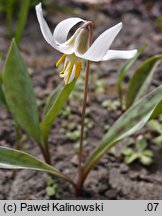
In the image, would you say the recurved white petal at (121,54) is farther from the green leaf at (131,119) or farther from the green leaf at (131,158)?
the green leaf at (131,158)

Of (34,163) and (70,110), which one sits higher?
(70,110)

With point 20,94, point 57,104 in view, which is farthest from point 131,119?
point 20,94

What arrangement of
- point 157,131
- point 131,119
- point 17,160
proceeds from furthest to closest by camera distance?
point 157,131, point 131,119, point 17,160

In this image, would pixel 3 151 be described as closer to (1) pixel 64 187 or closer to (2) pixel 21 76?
(2) pixel 21 76

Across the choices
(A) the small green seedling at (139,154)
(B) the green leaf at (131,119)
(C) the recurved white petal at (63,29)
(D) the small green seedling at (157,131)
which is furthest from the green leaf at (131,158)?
(C) the recurved white petal at (63,29)

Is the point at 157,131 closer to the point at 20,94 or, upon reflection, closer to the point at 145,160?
the point at 145,160

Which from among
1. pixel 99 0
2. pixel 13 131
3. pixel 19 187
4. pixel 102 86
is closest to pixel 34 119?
pixel 19 187
